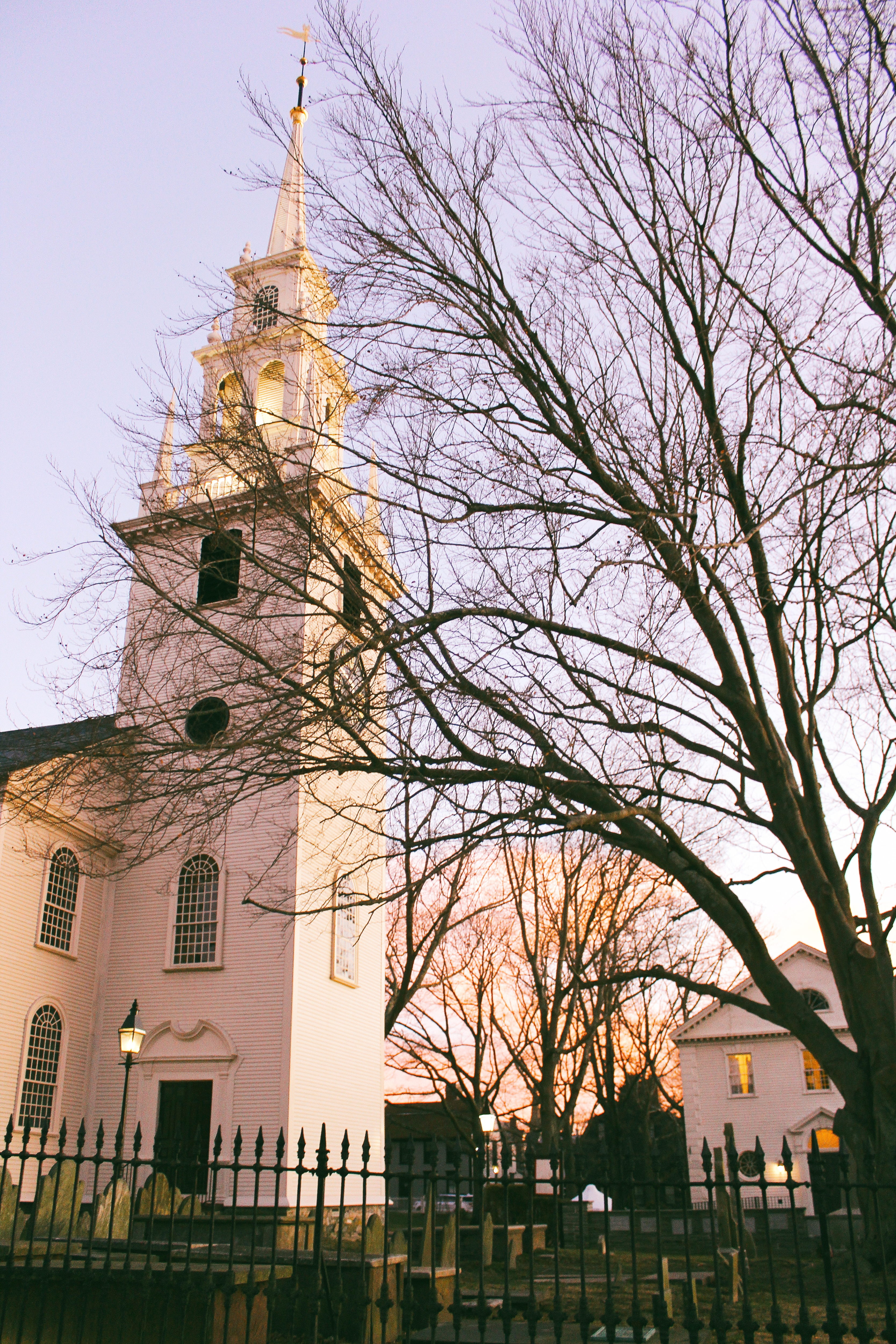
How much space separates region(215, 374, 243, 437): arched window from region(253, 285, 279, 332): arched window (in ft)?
1.99

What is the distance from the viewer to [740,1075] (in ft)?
127

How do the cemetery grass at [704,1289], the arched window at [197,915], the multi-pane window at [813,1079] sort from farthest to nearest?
the multi-pane window at [813,1079] → the arched window at [197,915] → the cemetery grass at [704,1289]

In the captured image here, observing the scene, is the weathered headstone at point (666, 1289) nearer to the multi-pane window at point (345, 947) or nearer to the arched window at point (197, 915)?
the multi-pane window at point (345, 947)

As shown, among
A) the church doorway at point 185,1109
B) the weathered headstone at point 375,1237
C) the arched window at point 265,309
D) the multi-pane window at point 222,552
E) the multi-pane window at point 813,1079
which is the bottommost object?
the weathered headstone at point 375,1237

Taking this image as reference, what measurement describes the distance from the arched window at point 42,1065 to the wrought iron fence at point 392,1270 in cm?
303

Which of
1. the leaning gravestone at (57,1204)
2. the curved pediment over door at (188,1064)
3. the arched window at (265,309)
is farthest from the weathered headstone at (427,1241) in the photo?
the arched window at (265,309)

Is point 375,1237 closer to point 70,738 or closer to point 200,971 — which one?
point 70,738

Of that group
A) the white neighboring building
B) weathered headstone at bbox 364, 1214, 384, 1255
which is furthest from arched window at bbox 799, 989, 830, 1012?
weathered headstone at bbox 364, 1214, 384, 1255

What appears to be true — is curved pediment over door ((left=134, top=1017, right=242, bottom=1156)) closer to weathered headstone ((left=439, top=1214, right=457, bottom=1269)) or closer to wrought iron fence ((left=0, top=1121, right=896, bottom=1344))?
wrought iron fence ((left=0, top=1121, right=896, bottom=1344))

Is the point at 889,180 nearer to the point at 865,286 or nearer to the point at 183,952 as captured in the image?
the point at 865,286

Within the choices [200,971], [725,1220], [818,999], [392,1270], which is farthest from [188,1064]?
[818,999]

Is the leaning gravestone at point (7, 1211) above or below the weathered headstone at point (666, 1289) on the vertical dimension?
above

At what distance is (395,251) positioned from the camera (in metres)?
8.93

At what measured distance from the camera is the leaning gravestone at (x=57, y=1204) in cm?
694
